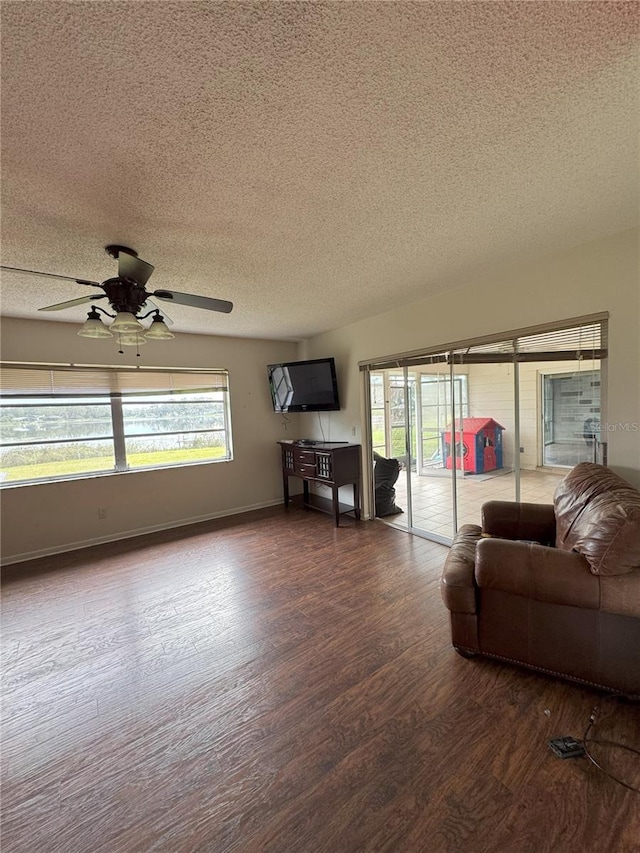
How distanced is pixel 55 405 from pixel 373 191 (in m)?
4.04

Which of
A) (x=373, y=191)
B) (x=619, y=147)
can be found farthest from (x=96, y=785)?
(x=619, y=147)

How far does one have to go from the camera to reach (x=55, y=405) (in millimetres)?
3930

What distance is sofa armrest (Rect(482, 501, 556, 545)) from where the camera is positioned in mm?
2584

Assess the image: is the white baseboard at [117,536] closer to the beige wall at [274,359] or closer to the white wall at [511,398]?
the beige wall at [274,359]

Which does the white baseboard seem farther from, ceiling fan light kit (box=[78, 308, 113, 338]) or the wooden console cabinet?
ceiling fan light kit (box=[78, 308, 113, 338])

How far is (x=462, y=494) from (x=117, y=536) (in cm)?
411

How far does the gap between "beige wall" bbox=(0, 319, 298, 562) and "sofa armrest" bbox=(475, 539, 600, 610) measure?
383 cm

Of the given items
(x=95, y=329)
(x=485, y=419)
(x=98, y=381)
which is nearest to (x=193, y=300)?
(x=95, y=329)

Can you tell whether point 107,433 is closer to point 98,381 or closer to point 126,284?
point 98,381

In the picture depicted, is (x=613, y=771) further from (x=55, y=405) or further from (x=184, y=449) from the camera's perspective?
(x=55, y=405)

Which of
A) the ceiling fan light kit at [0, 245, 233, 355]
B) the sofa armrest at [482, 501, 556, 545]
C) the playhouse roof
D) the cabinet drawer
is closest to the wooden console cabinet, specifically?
the cabinet drawer

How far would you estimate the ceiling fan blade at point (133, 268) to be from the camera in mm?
1951

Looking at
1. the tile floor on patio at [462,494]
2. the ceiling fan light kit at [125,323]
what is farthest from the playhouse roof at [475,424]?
the ceiling fan light kit at [125,323]

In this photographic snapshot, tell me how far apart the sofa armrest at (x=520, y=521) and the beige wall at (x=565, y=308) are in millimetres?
572
